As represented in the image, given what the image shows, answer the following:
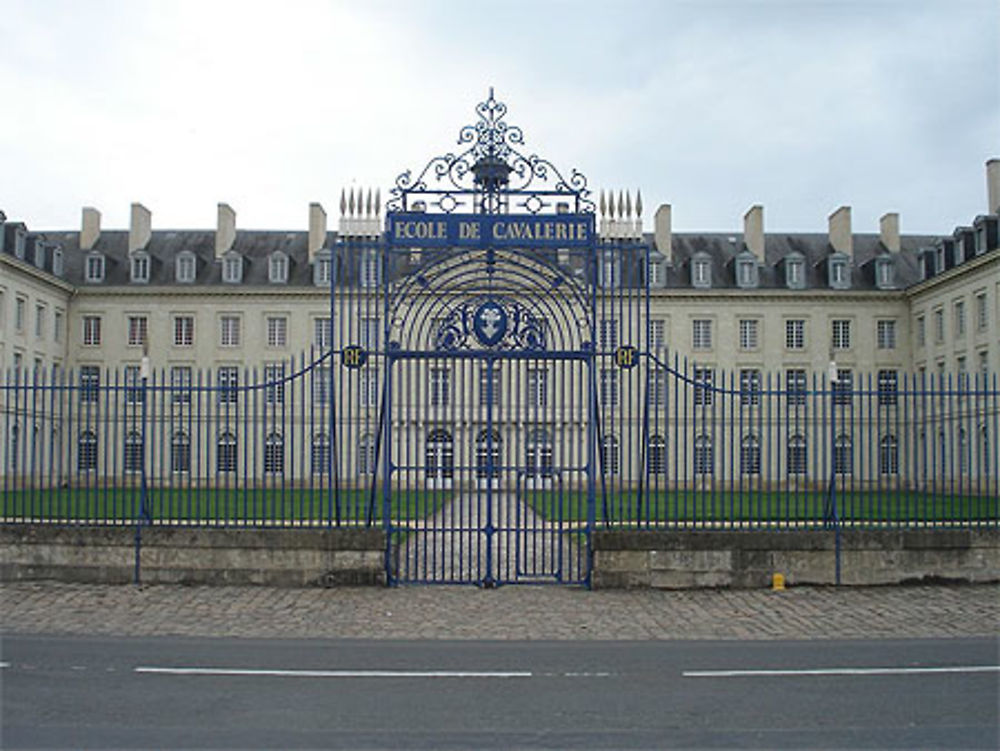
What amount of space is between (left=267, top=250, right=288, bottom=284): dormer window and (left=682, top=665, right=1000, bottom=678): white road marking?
43.2 m

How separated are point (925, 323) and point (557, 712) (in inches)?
1759

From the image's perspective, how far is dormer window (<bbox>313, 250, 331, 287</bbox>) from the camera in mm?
47312

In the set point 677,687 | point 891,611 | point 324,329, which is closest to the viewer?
point 677,687

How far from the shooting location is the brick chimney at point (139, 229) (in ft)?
163

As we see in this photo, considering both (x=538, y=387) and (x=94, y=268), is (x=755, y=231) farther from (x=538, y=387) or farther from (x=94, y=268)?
(x=538, y=387)

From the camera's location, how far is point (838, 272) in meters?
49.1

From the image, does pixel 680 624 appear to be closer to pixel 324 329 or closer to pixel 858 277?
pixel 324 329

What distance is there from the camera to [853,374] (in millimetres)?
48219

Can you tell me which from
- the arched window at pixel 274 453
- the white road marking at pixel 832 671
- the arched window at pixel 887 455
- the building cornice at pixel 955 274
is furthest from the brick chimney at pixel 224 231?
the white road marking at pixel 832 671

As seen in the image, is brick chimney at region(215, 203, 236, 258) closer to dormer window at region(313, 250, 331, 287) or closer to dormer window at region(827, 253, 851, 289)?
dormer window at region(313, 250, 331, 287)

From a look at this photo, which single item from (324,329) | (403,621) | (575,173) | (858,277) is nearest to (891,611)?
(403,621)

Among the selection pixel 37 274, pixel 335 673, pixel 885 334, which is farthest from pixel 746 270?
pixel 335 673

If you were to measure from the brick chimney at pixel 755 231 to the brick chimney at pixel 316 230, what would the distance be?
21.1m

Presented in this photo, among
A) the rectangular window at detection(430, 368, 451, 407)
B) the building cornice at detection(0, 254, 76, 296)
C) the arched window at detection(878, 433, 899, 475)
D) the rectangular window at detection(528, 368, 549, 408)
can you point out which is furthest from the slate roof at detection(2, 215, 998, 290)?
the arched window at detection(878, 433, 899, 475)
